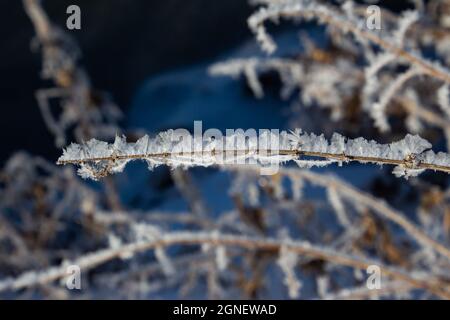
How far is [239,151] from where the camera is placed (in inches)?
27.0

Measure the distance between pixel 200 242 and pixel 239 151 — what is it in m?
0.87

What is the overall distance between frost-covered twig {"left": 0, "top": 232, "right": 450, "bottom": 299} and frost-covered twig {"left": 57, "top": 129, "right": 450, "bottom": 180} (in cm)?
74

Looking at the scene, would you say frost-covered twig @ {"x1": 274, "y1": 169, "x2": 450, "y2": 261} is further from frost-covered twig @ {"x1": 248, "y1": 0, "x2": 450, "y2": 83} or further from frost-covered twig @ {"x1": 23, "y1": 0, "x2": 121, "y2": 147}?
frost-covered twig @ {"x1": 23, "y1": 0, "x2": 121, "y2": 147}

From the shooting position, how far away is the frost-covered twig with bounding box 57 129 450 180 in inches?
27.0

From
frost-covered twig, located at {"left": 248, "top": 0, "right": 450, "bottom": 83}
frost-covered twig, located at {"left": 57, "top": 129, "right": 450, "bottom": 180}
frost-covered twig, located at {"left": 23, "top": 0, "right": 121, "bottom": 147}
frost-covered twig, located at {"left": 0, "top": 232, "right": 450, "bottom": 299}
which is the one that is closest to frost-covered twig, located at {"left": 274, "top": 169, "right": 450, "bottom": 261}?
frost-covered twig, located at {"left": 0, "top": 232, "right": 450, "bottom": 299}

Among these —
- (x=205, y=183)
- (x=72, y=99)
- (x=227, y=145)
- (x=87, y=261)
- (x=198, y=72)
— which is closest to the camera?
(x=227, y=145)

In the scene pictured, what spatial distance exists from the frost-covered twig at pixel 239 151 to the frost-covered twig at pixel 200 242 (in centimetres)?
74

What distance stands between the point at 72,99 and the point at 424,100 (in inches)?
121

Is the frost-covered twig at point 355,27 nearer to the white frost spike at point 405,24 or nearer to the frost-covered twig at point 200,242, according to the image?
the white frost spike at point 405,24

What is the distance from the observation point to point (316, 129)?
266 inches

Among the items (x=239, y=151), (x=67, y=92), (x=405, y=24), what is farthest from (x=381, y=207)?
(x=67, y=92)
